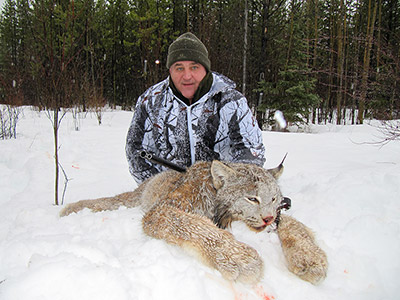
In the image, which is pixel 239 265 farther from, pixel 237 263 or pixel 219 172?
pixel 219 172

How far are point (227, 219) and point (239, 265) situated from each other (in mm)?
529

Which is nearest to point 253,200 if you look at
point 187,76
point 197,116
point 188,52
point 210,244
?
point 210,244

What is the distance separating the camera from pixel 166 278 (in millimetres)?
1546

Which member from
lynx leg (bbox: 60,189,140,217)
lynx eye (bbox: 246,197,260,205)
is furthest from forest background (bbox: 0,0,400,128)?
lynx leg (bbox: 60,189,140,217)

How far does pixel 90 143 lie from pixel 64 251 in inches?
271

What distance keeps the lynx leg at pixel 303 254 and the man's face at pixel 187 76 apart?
2.16m

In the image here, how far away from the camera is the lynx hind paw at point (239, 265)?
1693mm

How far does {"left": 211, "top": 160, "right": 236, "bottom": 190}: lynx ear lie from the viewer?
2195 mm

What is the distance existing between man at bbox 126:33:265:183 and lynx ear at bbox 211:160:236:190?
121 centimetres

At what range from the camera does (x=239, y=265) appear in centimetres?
172

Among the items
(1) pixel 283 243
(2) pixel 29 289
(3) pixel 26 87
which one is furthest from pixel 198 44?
(3) pixel 26 87

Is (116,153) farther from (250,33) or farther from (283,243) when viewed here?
(250,33)

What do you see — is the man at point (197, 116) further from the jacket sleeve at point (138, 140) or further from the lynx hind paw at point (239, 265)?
the lynx hind paw at point (239, 265)

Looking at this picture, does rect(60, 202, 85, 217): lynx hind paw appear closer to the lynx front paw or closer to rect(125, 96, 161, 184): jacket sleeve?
rect(125, 96, 161, 184): jacket sleeve
